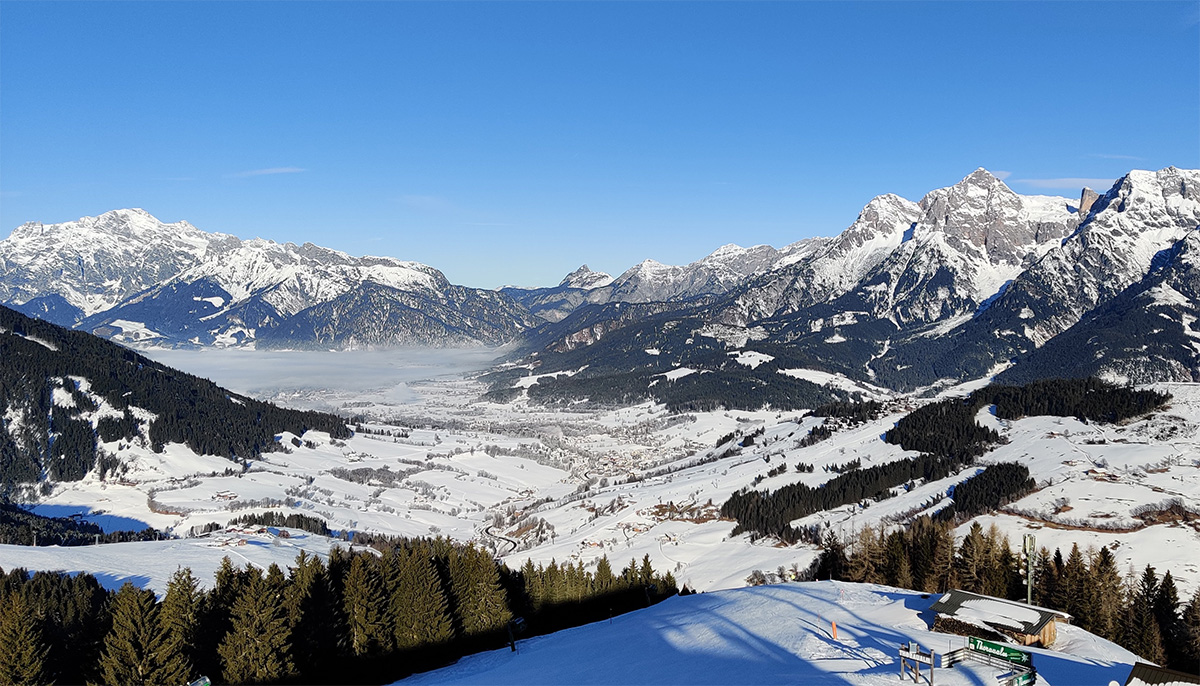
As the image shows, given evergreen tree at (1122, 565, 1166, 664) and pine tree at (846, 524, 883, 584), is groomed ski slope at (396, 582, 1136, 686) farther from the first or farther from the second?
pine tree at (846, 524, 883, 584)

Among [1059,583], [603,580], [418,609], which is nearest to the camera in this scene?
[418,609]

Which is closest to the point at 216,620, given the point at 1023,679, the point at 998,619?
the point at 1023,679

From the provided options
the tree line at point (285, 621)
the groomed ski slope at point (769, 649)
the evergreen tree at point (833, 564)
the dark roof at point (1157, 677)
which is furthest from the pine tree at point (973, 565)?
the dark roof at point (1157, 677)

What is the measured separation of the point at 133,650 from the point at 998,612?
1786 inches

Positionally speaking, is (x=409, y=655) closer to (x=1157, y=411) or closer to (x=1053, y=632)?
(x=1053, y=632)

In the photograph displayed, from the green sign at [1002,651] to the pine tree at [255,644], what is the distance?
3657cm

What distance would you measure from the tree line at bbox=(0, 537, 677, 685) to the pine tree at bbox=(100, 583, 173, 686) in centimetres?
5

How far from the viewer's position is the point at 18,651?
126 ft

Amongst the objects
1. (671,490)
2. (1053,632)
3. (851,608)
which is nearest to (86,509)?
(671,490)

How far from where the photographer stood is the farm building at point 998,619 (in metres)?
38.7

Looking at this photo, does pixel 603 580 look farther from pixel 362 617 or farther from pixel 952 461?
pixel 952 461

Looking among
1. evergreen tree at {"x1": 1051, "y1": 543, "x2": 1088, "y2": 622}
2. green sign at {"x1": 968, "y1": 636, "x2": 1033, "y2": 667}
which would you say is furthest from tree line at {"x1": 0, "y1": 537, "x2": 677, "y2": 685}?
evergreen tree at {"x1": 1051, "y1": 543, "x2": 1088, "y2": 622}

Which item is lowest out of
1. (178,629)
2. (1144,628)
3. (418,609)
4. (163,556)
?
(1144,628)

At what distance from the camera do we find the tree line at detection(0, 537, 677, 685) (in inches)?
1553
